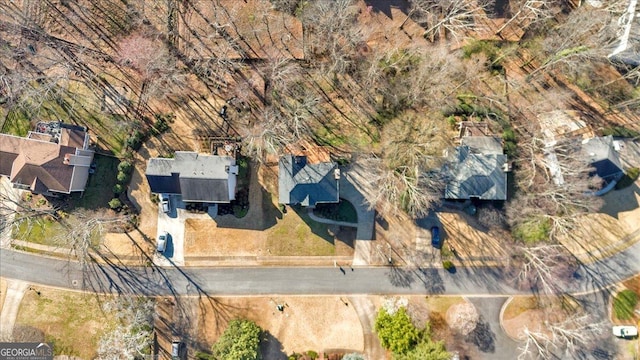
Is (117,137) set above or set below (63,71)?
below

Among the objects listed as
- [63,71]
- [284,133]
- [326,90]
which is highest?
[63,71]

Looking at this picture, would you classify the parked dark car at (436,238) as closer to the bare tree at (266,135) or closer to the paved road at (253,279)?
the paved road at (253,279)

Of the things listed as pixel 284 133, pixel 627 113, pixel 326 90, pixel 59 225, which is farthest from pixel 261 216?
pixel 627 113

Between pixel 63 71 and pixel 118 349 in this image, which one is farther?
pixel 63 71

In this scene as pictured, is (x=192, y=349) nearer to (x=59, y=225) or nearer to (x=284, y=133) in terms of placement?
(x=59, y=225)

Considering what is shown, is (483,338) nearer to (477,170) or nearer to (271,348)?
(477,170)

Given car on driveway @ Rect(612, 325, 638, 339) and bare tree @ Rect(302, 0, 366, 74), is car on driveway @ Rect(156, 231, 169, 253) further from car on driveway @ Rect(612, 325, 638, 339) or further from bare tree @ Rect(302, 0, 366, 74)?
car on driveway @ Rect(612, 325, 638, 339)
